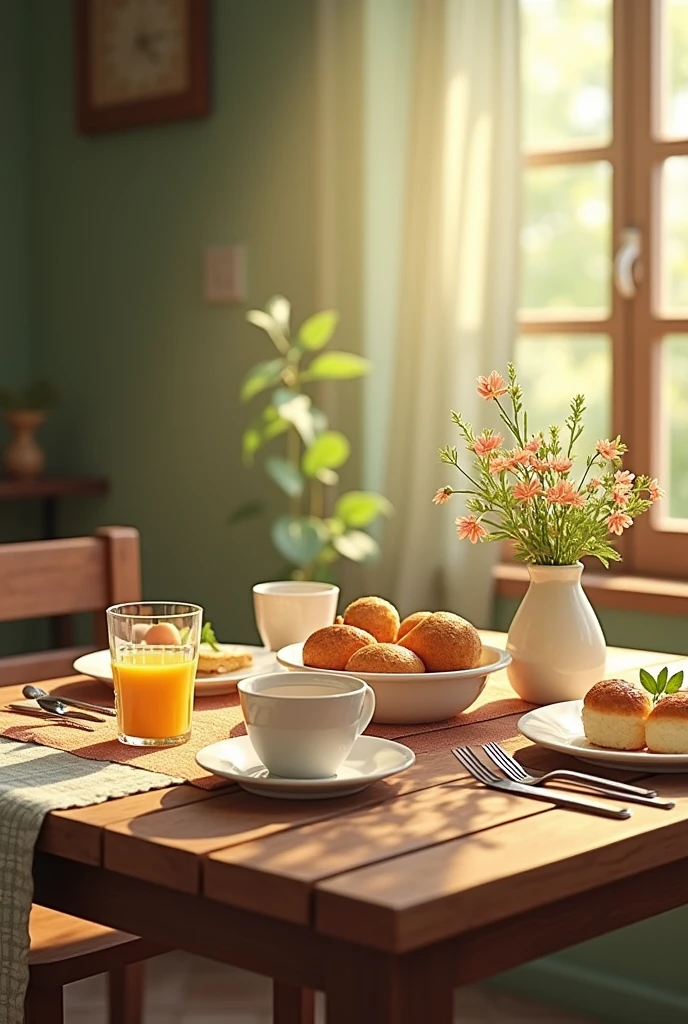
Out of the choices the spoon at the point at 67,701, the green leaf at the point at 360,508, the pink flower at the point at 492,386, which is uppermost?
the pink flower at the point at 492,386

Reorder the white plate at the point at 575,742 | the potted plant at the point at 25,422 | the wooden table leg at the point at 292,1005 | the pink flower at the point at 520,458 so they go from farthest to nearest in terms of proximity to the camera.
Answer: the potted plant at the point at 25,422 < the wooden table leg at the point at 292,1005 < the pink flower at the point at 520,458 < the white plate at the point at 575,742

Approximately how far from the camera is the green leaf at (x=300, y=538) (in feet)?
9.20

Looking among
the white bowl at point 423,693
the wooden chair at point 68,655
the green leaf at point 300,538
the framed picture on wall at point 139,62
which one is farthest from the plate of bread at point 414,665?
the framed picture on wall at point 139,62

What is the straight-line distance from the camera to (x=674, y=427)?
2807 mm

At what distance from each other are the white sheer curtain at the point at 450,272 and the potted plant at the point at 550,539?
1.14m

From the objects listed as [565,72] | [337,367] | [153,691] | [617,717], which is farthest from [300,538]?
[617,717]

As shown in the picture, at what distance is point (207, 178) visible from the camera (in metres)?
3.19

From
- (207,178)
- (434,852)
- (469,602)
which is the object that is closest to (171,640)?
(434,852)

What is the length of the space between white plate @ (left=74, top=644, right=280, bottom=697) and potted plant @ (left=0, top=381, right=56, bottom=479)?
1.61 m

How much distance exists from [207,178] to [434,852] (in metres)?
2.30

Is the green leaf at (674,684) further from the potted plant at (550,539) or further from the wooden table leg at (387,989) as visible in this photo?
the wooden table leg at (387,989)

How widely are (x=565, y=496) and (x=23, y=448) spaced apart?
6.70 feet

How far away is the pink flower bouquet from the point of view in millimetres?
1567

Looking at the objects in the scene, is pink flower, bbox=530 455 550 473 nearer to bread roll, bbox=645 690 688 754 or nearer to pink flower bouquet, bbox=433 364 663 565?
pink flower bouquet, bbox=433 364 663 565
